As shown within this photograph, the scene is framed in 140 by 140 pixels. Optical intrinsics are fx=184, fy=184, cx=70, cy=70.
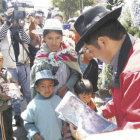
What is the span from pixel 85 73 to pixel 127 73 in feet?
6.35

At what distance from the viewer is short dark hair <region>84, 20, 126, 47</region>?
137 centimetres

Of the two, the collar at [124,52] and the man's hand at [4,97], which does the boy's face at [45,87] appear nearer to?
the man's hand at [4,97]

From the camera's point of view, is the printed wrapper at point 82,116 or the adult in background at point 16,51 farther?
the adult in background at point 16,51

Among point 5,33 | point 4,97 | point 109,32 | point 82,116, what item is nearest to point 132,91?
point 109,32

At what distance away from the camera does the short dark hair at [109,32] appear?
1.37 m

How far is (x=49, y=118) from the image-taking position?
221 centimetres

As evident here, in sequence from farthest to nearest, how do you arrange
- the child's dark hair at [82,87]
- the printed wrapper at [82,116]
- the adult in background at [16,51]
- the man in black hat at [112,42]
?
1. the adult in background at [16,51]
2. the child's dark hair at [82,87]
3. the printed wrapper at [82,116]
4. the man in black hat at [112,42]

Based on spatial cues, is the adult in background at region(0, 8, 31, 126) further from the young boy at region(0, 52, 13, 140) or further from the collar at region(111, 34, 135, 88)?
the collar at region(111, 34, 135, 88)

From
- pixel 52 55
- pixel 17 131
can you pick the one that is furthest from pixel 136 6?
pixel 17 131

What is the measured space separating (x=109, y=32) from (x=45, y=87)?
4.04ft

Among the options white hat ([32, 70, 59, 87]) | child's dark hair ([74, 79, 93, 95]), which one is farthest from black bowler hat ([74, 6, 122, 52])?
child's dark hair ([74, 79, 93, 95])

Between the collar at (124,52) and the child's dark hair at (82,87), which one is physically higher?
the collar at (124,52)

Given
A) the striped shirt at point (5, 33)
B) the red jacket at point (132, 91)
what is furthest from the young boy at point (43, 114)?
the striped shirt at point (5, 33)

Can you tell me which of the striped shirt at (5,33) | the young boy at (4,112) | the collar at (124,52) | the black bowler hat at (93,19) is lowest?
the young boy at (4,112)
